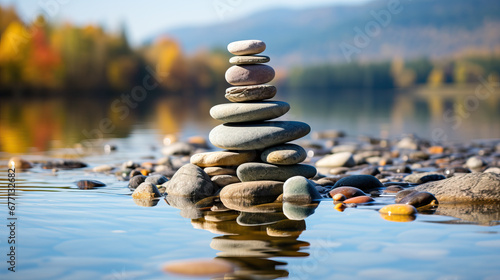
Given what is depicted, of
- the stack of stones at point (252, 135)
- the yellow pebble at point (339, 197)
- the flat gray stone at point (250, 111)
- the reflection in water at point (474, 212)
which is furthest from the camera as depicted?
the flat gray stone at point (250, 111)

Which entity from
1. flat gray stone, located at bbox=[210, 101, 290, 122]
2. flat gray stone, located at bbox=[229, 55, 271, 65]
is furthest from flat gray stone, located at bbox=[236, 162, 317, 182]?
flat gray stone, located at bbox=[229, 55, 271, 65]

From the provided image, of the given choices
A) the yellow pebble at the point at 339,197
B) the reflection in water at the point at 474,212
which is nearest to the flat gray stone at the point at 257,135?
the yellow pebble at the point at 339,197

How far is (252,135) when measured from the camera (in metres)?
11.0

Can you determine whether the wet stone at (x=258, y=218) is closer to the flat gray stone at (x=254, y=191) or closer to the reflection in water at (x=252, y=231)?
the reflection in water at (x=252, y=231)

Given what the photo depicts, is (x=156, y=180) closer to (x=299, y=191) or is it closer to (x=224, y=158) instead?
(x=224, y=158)

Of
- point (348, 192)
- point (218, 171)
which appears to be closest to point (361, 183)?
point (348, 192)

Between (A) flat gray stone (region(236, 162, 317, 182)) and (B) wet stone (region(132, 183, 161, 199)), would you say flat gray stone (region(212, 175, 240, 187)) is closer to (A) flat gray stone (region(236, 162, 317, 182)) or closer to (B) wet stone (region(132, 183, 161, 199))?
(A) flat gray stone (region(236, 162, 317, 182))

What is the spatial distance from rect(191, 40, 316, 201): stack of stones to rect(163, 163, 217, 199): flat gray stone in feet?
0.89

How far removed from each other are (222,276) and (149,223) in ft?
9.27

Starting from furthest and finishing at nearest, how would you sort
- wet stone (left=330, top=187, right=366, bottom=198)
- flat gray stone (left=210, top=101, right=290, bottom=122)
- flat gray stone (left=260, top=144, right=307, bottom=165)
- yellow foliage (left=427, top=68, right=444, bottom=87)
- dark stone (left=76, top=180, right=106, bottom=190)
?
yellow foliage (left=427, top=68, right=444, bottom=87)
dark stone (left=76, top=180, right=106, bottom=190)
flat gray stone (left=210, top=101, right=290, bottom=122)
flat gray stone (left=260, top=144, right=307, bottom=165)
wet stone (left=330, top=187, right=366, bottom=198)

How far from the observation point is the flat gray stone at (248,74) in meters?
11.3

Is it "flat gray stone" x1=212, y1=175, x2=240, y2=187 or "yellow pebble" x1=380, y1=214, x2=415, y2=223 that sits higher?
"flat gray stone" x1=212, y1=175, x2=240, y2=187

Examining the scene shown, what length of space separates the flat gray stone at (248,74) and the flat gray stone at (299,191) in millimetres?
2308

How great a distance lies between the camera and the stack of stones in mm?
10992
